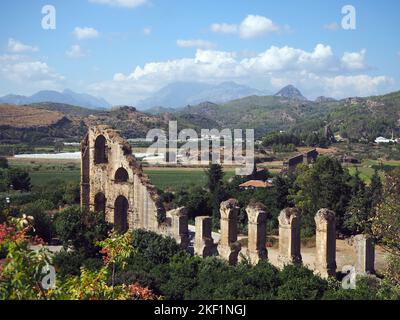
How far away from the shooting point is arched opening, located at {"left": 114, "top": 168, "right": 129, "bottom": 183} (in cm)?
2300

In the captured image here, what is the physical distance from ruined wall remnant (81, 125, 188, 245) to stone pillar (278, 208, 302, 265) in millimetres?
4415

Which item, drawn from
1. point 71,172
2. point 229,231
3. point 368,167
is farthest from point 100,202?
point 368,167

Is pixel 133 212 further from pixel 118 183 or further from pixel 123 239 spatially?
pixel 123 239

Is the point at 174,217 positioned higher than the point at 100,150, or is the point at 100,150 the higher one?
the point at 100,150

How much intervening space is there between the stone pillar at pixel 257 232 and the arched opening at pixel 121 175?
7130 millimetres

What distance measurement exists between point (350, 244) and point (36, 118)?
101174 millimetres

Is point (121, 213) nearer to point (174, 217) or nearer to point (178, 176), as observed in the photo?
point (174, 217)

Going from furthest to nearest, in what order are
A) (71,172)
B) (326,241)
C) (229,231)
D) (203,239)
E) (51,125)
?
1. (51,125)
2. (71,172)
3. (203,239)
4. (229,231)
5. (326,241)

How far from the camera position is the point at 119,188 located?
74.1 feet

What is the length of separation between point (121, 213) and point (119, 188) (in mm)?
1448

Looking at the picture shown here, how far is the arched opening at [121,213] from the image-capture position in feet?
75.6

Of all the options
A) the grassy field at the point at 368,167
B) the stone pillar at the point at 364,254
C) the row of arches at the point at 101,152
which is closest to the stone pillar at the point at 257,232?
the stone pillar at the point at 364,254

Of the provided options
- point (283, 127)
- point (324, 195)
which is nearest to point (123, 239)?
point (324, 195)

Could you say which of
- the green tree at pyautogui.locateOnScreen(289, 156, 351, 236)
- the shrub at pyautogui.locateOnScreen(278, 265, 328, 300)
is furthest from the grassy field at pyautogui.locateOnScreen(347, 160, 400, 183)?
the shrub at pyautogui.locateOnScreen(278, 265, 328, 300)
